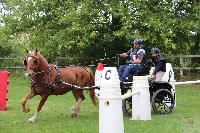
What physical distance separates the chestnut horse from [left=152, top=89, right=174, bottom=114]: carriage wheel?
208cm

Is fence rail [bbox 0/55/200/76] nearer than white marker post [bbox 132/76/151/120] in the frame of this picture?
→ No

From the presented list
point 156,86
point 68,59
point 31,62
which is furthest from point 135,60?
point 68,59

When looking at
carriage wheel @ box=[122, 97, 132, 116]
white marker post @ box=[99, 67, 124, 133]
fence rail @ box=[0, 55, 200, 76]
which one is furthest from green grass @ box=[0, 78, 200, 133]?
fence rail @ box=[0, 55, 200, 76]

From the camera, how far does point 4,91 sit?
1581 cm

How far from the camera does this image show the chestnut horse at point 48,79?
12.5m

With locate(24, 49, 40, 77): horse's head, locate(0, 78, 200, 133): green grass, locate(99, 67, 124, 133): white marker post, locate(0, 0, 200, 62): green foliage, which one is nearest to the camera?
locate(99, 67, 124, 133): white marker post

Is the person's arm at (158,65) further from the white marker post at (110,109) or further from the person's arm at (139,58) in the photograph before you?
the white marker post at (110,109)

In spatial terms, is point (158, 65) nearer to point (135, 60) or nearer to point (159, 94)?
point (135, 60)

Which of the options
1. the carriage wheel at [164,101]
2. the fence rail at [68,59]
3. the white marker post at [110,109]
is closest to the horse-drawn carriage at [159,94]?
the carriage wheel at [164,101]

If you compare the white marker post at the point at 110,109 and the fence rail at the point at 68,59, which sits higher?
the fence rail at the point at 68,59

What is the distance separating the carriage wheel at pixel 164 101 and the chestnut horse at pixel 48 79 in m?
2.08

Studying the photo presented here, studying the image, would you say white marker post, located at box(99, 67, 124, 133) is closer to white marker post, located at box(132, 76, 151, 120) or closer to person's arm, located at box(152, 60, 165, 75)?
white marker post, located at box(132, 76, 151, 120)

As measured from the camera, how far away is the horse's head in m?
12.3

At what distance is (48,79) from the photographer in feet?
42.4
